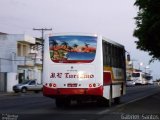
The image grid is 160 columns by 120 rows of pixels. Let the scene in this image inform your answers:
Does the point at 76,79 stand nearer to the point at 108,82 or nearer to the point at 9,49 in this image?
the point at 108,82

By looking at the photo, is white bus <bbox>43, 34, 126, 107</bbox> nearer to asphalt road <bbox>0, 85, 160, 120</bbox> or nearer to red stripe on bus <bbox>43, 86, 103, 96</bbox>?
red stripe on bus <bbox>43, 86, 103, 96</bbox>

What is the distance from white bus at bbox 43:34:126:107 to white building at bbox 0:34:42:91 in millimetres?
57142

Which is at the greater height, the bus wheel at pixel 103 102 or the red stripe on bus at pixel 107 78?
the red stripe on bus at pixel 107 78

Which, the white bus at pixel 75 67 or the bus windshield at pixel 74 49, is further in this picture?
the bus windshield at pixel 74 49

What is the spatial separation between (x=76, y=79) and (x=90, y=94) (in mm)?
992

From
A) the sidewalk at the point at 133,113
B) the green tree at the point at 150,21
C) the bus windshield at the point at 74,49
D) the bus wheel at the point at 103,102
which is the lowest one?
the sidewalk at the point at 133,113

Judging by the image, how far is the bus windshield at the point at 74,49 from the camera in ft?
86.9

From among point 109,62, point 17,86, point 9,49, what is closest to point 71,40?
point 109,62

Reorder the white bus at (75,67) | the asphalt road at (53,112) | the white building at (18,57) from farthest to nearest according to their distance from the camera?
the white building at (18,57), the white bus at (75,67), the asphalt road at (53,112)

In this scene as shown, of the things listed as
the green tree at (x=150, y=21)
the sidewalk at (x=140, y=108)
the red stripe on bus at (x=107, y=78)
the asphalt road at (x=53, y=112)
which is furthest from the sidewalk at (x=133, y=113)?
the green tree at (x=150, y=21)

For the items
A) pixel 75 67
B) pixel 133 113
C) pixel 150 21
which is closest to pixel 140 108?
pixel 75 67

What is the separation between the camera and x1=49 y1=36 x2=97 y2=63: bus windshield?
26484mm

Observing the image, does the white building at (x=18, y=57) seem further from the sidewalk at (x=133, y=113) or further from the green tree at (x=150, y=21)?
the sidewalk at (x=133, y=113)

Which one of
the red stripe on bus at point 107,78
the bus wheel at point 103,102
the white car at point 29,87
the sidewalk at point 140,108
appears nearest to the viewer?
the sidewalk at point 140,108
